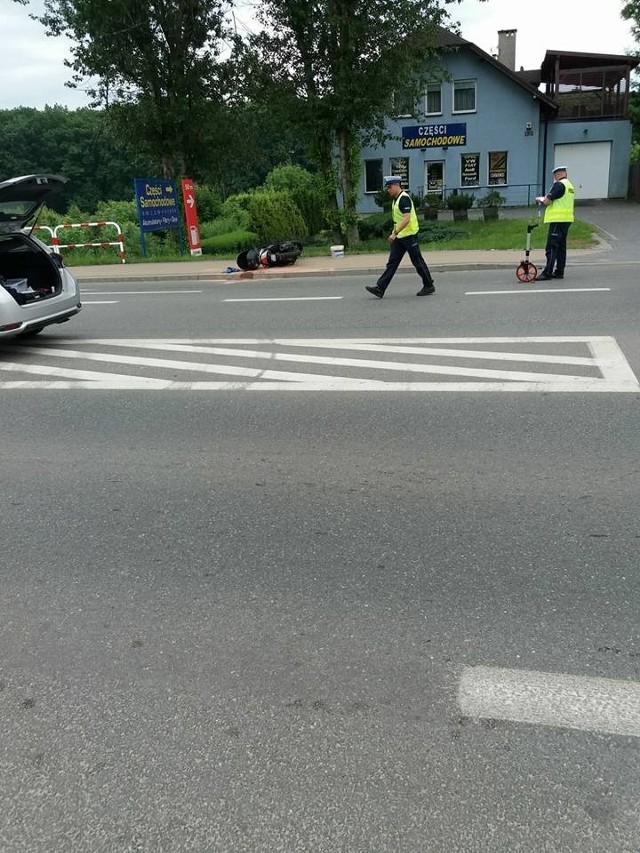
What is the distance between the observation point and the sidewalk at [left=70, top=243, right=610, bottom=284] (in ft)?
50.0

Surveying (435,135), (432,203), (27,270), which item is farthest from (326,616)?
(435,135)

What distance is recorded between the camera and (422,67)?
20.2 m

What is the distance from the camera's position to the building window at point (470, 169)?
36844 millimetres

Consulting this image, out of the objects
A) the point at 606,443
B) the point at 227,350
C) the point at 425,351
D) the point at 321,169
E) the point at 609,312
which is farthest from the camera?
the point at 321,169

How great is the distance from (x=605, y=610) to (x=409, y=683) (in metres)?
1.01

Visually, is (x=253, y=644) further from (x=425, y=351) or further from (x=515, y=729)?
(x=425, y=351)

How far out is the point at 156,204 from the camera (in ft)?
71.1

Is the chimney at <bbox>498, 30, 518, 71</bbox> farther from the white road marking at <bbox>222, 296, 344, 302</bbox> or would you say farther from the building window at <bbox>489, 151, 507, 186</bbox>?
the white road marking at <bbox>222, 296, 344, 302</bbox>

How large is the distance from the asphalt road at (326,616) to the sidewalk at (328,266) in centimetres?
885

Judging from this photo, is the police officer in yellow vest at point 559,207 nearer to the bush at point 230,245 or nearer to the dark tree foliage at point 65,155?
the bush at point 230,245

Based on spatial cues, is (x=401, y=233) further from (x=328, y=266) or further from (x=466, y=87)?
(x=466, y=87)

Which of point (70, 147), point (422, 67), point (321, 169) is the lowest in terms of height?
point (321, 169)

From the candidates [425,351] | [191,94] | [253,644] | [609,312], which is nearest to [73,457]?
[253,644]

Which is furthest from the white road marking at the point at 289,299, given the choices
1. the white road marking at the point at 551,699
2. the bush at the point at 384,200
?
the bush at the point at 384,200
